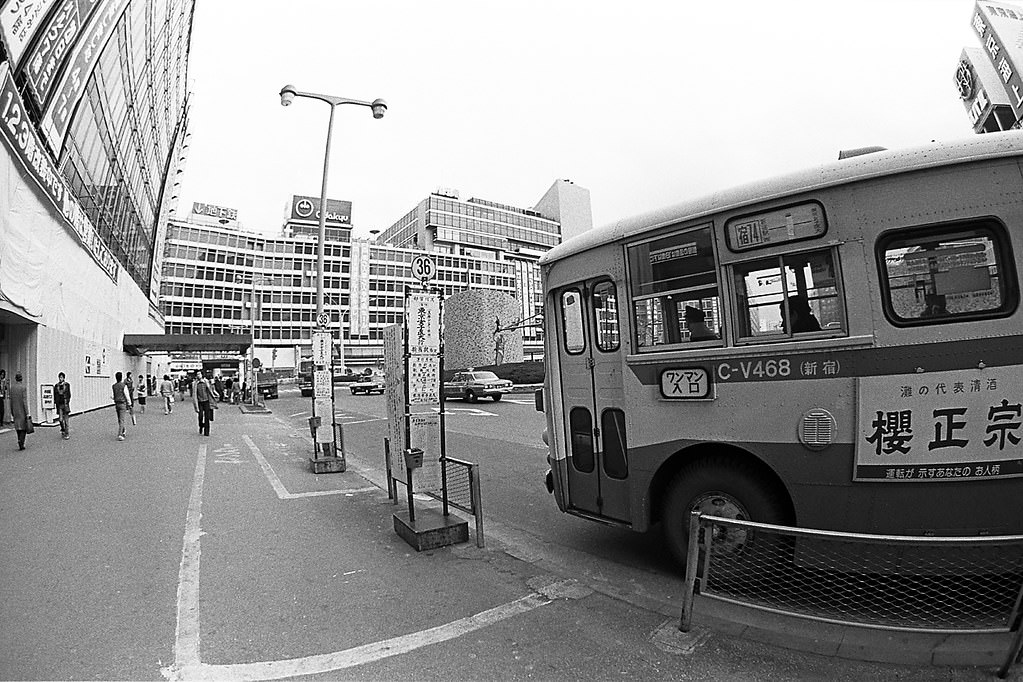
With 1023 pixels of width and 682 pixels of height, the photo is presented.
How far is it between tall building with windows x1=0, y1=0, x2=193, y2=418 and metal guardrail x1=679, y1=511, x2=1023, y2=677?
19258 mm

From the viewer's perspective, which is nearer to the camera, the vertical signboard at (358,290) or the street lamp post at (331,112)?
the street lamp post at (331,112)

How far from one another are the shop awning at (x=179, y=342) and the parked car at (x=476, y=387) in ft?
56.1

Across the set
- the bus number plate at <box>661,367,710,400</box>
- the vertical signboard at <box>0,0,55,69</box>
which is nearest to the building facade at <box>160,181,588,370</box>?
the vertical signboard at <box>0,0,55,69</box>

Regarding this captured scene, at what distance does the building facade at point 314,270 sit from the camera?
307ft

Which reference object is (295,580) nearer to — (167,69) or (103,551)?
(103,551)

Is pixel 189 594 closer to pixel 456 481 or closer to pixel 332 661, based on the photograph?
pixel 332 661

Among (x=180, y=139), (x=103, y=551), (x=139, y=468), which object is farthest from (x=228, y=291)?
(x=103, y=551)

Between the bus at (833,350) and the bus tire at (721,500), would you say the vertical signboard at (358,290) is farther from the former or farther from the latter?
the bus tire at (721,500)

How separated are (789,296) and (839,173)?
92cm

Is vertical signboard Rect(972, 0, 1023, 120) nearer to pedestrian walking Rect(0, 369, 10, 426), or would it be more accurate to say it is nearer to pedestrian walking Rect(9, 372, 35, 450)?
pedestrian walking Rect(9, 372, 35, 450)

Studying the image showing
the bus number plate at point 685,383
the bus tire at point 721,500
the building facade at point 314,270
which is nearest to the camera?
the bus tire at point 721,500

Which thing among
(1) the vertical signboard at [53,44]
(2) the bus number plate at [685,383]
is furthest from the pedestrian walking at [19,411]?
(2) the bus number plate at [685,383]

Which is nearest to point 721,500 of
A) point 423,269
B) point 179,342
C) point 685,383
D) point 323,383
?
point 685,383

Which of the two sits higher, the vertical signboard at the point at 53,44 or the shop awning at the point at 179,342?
the vertical signboard at the point at 53,44
